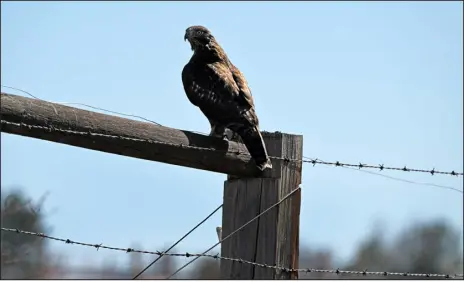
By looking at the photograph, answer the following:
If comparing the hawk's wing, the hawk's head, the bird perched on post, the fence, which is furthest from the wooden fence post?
the hawk's head

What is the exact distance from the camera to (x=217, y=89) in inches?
227

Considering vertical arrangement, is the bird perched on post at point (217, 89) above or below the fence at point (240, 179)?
above

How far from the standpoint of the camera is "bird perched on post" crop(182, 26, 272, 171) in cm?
538

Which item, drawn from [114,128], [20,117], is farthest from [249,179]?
[20,117]

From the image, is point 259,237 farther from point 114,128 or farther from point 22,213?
point 22,213

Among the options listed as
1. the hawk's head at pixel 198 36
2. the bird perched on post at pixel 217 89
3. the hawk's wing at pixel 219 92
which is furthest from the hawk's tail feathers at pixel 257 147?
the hawk's head at pixel 198 36

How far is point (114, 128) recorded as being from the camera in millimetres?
4293

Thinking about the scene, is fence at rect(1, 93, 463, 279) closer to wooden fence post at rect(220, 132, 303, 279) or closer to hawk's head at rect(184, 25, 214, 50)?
wooden fence post at rect(220, 132, 303, 279)

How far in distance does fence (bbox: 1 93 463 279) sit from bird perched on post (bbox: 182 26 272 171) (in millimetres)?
170

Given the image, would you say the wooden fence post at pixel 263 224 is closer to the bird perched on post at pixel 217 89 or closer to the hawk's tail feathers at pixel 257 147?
the hawk's tail feathers at pixel 257 147

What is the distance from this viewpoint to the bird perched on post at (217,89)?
538cm

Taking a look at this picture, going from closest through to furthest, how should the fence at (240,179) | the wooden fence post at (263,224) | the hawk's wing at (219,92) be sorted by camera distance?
1. the fence at (240,179)
2. the wooden fence post at (263,224)
3. the hawk's wing at (219,92)

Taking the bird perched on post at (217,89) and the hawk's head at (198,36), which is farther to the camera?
the hawk's head at (198,36)

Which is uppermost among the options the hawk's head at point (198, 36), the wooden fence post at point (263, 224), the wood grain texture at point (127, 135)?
the hawk's head at point (198, 36)
